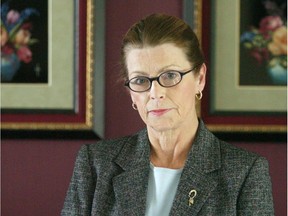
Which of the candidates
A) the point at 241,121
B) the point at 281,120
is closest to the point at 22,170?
the point at 241,121

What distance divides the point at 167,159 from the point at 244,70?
0.66m

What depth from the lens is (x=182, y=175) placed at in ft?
4.14

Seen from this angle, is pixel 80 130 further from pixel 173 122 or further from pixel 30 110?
pixel 173 122

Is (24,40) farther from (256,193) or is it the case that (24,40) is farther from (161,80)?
(256,193)

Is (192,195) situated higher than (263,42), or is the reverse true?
(263,42)

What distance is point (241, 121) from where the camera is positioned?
1848 mm

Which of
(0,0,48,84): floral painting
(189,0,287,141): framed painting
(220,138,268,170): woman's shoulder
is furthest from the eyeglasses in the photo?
(0,0,48,84): floral painting

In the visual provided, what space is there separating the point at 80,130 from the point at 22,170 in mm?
287

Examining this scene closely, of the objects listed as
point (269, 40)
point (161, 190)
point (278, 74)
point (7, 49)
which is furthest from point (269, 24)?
point (7, 49)

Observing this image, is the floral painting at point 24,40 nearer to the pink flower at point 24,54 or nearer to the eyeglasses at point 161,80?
the pink flower at point 24,54

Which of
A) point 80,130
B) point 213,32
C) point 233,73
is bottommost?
point 80,130

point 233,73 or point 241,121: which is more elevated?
point 233,73

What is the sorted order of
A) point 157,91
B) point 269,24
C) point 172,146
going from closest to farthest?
point 157,91 < point 172,146 < point 269,24

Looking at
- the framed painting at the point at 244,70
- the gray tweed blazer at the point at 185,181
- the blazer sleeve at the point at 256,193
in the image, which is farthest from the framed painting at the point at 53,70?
the blazer sleeve at the point at 256,193
